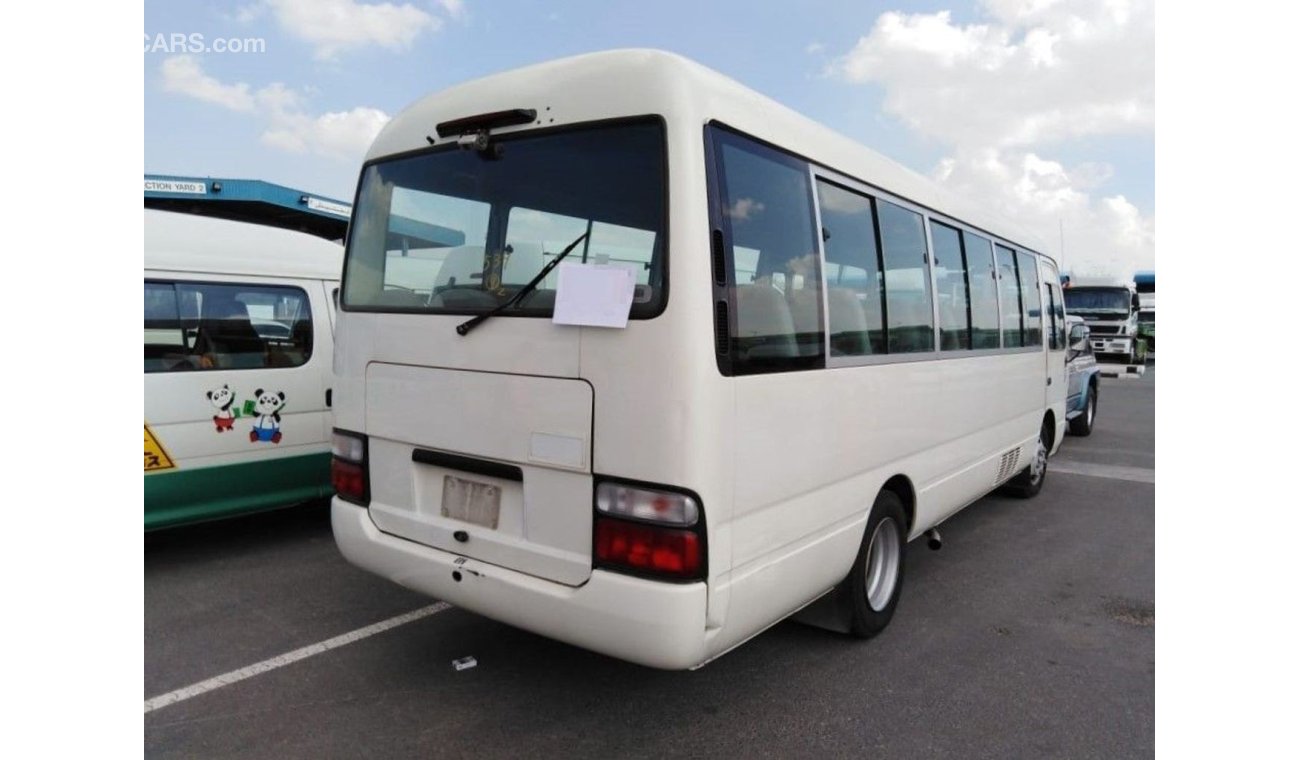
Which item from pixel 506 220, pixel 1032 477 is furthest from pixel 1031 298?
pixel 506 220

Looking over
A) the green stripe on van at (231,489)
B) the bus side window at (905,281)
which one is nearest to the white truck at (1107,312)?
the bus side window at (905,281)

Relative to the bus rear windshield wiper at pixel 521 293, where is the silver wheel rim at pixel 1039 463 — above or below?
below

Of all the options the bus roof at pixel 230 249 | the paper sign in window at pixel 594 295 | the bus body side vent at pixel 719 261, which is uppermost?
the bus roof at pixel 230 249

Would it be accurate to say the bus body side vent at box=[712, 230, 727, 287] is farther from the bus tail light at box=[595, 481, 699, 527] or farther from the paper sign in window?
the bus tail light at box=[595, 481, 699, 527]

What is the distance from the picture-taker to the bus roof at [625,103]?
9.36 ft

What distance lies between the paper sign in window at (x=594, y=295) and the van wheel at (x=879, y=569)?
1.92 meters

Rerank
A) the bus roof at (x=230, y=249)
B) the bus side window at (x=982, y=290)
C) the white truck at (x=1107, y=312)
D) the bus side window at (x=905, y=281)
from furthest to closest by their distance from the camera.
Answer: the white truck at (x=1107, y=312)
the bus side window at (x=982, y=290)
the bus roof at (x=230, y=249)
the bus side window at (x=905, y=281)

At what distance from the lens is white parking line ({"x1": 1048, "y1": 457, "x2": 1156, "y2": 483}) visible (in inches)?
353

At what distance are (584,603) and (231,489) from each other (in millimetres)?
3676

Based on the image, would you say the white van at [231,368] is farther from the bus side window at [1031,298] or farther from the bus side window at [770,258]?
the bus side window at [1031,298]

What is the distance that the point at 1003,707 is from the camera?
3.55m

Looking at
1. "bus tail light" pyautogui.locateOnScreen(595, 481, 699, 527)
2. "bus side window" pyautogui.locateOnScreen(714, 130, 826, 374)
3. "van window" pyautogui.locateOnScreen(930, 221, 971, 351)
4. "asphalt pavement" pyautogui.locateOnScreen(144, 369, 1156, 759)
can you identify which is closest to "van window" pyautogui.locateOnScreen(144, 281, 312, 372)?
"asphalt pavement" pyautogui.locateOnScreen(144, 369, 1156, 759)

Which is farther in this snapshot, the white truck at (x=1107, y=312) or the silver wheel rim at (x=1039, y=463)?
the white truck at (x=1107, y=312)

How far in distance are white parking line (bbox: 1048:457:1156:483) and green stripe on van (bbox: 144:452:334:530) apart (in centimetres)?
794
